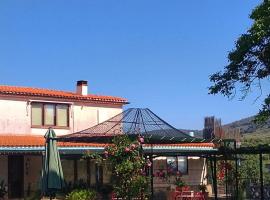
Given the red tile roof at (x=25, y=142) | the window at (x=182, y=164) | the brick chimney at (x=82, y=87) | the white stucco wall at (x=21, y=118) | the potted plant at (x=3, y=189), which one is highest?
the brick chimney at (x=82, y=87)

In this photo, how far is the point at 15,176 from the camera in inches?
1199

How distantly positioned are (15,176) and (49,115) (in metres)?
4.40

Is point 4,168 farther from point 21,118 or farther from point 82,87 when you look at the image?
point 82,87

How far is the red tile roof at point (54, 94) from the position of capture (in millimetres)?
32000

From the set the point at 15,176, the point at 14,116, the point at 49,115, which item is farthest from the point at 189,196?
the point at 14,116

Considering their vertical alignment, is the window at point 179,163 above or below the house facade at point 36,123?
below

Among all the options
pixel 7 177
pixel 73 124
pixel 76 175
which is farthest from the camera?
pixel 73 124

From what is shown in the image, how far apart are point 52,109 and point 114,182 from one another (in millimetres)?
17060

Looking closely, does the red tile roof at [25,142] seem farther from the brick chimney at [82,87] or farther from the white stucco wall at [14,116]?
the brick chimney at [82,87]

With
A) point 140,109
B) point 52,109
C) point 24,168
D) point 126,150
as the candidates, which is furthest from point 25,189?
point 126,150

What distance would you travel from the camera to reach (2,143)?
2823cm

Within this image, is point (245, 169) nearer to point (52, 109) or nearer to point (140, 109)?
point (52, 109)

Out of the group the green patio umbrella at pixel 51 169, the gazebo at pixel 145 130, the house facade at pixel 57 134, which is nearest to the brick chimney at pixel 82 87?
the house facade at pixel 57 134

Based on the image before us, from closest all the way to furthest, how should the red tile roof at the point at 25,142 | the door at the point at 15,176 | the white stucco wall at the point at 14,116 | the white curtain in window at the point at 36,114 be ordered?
the red tile roof at the point at 25,142, the door at the point at 15,176, the white stucco wall at the point at 14,116, the white curtain in window at the point at 36,114
